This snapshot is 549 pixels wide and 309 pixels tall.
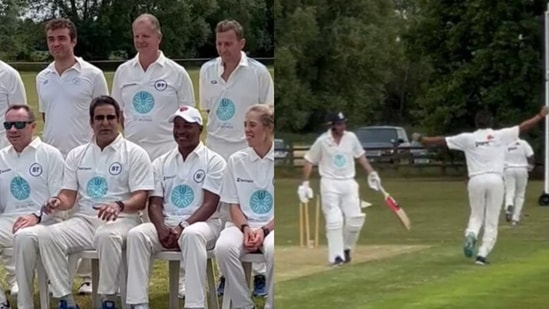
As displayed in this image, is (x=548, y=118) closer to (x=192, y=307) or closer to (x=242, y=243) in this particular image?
(x=242, y=243)

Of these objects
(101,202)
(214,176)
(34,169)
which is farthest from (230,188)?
(34,169)

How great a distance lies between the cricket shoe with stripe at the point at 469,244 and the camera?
5.89ft

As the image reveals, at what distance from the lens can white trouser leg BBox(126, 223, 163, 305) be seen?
15.6 feet

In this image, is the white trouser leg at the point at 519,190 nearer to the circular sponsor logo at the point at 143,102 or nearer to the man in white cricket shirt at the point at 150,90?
the man in white cricket shirt at the point at 150,90

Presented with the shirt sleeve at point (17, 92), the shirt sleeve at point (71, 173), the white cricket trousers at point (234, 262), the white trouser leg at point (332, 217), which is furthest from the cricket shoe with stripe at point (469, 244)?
the shirt sleeve at point (17, 92)

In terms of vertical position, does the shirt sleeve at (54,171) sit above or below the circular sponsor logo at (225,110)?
below

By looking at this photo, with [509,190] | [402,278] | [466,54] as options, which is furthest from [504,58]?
[402,278]

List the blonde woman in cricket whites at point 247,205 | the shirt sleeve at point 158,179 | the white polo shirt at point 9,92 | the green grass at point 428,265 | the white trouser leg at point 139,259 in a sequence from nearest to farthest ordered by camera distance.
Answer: the green grass at point 428,265
the blonde woman in cricket whites at point 247,205
the white trouser leg at point 139,259
the shirt sleeve at point 158,179
the white polo shirt at point 9,92

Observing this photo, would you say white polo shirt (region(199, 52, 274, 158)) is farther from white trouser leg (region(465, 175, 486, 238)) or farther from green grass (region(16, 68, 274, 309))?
white trouser leg (region(465, 175, 486, 238))

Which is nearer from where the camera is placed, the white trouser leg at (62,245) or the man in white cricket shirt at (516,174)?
the man in white cricket shirt at (516,174)

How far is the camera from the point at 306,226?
175cm

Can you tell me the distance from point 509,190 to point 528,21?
0.33 metres

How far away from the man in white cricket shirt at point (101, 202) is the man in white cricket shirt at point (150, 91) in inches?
9.4

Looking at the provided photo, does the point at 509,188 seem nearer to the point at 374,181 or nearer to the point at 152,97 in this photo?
the point at 374,181
